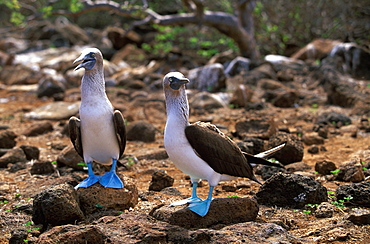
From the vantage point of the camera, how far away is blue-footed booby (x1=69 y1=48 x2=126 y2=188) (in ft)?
14.6

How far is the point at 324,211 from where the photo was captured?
416 centimetres

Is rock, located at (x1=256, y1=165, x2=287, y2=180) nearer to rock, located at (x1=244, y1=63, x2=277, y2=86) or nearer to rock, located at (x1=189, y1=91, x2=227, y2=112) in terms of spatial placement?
rock, located at (x1=189, y1=91, x2=227, y2=112)

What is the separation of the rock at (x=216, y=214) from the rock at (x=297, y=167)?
193 centimetres

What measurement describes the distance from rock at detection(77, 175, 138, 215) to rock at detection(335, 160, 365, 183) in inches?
100

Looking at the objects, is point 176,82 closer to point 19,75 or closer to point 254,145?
point 254,145

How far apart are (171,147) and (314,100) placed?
24.0 ft

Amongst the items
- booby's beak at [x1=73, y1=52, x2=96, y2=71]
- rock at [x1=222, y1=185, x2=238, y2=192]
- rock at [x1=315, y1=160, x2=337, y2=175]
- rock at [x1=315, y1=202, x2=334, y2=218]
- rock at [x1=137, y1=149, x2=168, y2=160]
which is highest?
booby's beak at [x1=73, y1=52, x2=96, y2=71]

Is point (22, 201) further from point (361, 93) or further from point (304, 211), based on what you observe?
point (361, 93)

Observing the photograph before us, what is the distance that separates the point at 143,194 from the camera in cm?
496

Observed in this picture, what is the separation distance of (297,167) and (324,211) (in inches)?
66.4

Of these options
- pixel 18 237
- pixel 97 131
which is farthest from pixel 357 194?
pixel 18 237

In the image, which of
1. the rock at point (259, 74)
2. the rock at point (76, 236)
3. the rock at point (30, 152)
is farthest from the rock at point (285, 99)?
the rock at point (76, 236)

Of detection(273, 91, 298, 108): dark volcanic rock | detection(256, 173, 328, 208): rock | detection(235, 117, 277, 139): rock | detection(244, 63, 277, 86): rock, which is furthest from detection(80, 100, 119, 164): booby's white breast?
detection(244, 63, 277, 86): rock

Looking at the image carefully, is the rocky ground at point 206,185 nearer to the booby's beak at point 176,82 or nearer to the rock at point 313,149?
the rock at point 313,149
